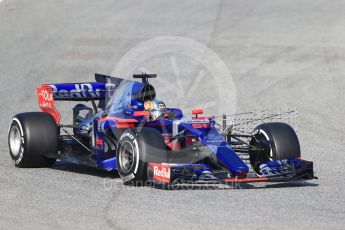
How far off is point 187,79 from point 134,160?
11.7 metres

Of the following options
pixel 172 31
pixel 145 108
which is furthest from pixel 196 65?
pixel 145 108

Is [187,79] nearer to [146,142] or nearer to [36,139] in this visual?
[36,139]

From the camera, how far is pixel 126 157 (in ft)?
42.6

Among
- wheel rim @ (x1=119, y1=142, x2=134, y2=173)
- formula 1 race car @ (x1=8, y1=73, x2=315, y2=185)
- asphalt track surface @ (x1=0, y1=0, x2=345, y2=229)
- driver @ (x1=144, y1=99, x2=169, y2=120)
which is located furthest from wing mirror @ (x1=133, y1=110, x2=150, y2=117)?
asphalt track surface @ (x1=0, y1=0, x2=345, y2=229)

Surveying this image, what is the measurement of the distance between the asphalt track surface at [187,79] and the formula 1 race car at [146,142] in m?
0.30

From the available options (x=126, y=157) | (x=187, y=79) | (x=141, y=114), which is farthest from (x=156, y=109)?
(x=187, y=79)

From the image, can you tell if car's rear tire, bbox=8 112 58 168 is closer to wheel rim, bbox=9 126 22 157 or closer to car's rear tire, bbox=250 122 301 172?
wheel rim, bbox=9 126 22 157

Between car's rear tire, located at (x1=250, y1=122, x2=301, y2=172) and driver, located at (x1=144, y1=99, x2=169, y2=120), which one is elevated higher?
driver, located at (x1=144, y1=99, x2=169, y2=120)

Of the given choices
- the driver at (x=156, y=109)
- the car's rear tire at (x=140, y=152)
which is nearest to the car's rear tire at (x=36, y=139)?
the driver at (x=156, y=109)

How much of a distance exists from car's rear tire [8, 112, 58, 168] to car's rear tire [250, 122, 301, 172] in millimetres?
3596

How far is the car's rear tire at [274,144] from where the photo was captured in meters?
A: 13.4

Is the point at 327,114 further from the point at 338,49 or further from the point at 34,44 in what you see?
the point at 34,44

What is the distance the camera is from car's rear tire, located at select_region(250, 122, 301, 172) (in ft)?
44.0

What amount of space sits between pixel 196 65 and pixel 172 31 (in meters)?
4.01
